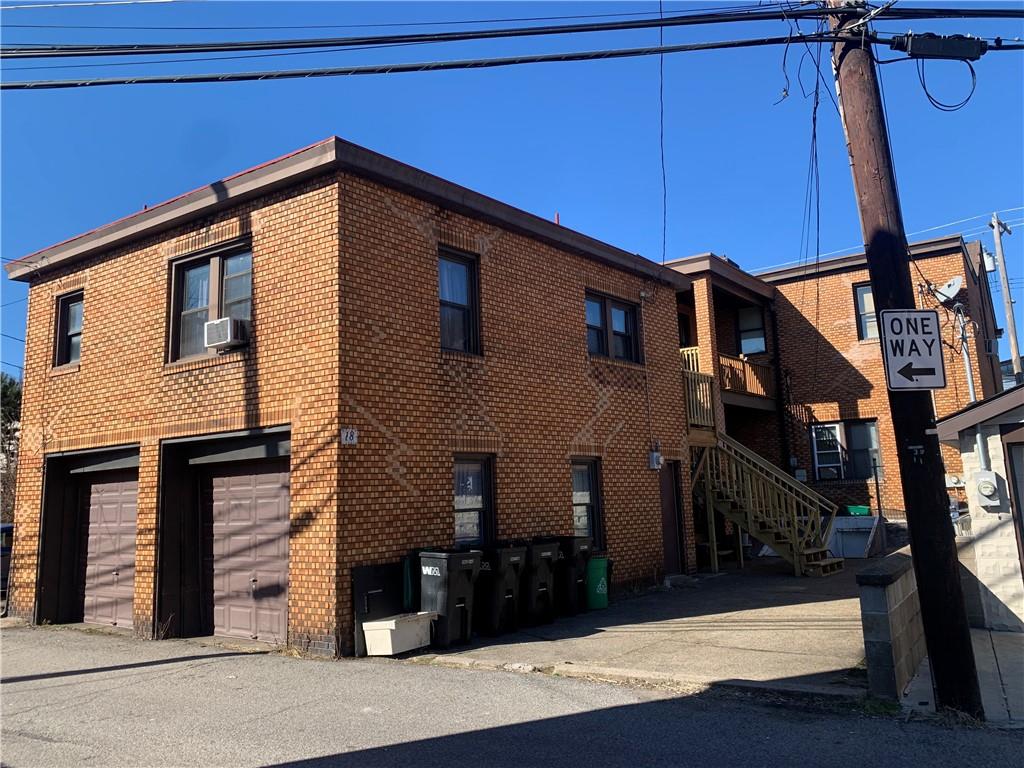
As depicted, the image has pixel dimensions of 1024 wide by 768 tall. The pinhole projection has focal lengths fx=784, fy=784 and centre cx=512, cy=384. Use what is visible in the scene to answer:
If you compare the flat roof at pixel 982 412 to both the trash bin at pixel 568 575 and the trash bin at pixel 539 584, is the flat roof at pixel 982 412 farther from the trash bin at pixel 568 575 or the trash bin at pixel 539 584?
the trash bin at pixel 539 584

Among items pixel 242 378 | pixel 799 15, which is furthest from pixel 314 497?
pixel 799 15

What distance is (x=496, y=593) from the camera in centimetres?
984

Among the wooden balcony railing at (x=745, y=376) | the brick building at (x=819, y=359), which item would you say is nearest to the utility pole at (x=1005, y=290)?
the brick building at (x=819, y=359)

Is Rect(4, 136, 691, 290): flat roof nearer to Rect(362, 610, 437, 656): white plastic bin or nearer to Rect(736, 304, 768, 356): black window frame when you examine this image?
Rect(362, 610, 437, 656): white plastic bin

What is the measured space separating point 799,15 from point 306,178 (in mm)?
5965

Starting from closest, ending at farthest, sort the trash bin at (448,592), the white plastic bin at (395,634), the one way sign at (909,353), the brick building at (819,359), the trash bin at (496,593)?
the one way sign at (909,353) → the white plastic bin at (395,634) → the trash bin at (448,592) → the trash bin at (496,593) → the brick building at (819,359)

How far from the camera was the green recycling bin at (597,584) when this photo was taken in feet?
38.2

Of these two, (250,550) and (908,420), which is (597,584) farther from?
(908,420)

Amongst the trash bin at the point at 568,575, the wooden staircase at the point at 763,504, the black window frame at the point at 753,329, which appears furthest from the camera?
the black window frame at the point at 753,329

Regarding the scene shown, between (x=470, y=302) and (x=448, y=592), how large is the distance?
14.3ft

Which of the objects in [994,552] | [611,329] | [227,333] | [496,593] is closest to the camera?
[994,552]

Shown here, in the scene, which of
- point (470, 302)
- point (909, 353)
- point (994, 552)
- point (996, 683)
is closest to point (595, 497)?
point (470, 302)

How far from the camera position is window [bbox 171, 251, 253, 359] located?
35.0 feet

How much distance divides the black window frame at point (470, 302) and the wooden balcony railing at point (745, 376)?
922 cm
